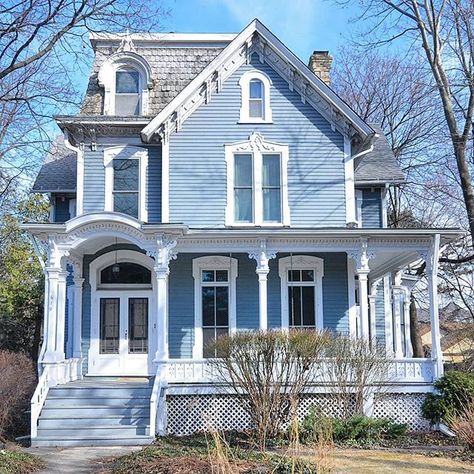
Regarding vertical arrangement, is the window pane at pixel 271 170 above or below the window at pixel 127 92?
below

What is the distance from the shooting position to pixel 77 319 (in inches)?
602

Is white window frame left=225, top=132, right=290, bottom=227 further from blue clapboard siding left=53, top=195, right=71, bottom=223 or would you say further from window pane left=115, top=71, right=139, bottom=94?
blue clapboard siding left=53, top=195, right=71, bottom=223

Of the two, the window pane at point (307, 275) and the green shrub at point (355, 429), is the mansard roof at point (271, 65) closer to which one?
the window pane at point (307, 275)

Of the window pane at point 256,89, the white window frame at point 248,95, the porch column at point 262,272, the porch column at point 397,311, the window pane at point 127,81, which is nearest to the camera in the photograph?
the porch column at point 262,272

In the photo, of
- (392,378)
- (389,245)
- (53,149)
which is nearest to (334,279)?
(389,245)

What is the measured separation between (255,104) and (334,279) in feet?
15.7

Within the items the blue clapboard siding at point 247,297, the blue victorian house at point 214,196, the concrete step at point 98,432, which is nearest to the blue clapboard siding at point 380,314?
the blue victorian house at point 214,196

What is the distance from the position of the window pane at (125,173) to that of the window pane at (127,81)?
81.2 inches

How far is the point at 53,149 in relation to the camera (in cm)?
1789

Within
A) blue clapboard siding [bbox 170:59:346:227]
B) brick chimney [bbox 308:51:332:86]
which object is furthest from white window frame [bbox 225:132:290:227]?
brick chimney [bbox 308:51:332:86]

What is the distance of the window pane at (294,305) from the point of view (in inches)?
601

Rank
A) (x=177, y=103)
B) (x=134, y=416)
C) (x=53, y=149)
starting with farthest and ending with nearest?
(x=53, y=149) < (x=177, y=103) < (x=134, y=416)

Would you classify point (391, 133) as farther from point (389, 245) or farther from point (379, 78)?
point (389, 245)

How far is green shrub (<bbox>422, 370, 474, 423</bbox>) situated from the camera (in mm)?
12070
